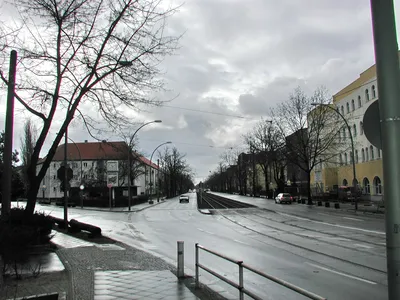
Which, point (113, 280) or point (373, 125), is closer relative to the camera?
point (373, 125)

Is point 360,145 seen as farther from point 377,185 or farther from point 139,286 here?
point 139,286

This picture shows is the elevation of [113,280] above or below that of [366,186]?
below

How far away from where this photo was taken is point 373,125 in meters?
3.51

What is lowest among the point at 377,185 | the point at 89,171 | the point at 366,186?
the point at 366,186

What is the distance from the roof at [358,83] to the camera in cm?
4870

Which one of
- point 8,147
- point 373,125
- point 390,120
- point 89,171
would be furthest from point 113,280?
point 89,171

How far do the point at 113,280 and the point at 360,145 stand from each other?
171ft

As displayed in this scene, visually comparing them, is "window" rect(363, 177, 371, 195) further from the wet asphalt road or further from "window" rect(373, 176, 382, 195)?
the wet asphalt road

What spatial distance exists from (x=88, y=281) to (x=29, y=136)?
6101 cm

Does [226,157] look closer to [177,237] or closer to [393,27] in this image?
[177,237]

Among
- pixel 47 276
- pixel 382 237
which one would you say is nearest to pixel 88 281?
pixel 47 276

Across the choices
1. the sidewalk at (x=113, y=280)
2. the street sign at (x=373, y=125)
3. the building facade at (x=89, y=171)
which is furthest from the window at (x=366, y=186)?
the street sign at (x=373, y=125)

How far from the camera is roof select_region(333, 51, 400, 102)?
48.7m

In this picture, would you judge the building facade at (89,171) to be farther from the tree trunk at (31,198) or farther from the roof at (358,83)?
the tree trunk at (31,198)
